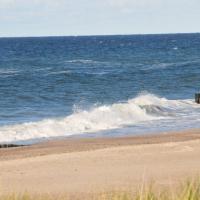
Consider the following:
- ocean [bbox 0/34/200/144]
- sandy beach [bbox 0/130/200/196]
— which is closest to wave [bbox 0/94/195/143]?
ocean [bbox 0/34/200/144]

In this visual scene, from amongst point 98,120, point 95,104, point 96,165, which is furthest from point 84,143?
point 95,104

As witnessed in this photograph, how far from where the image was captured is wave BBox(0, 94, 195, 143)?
2217 centimetres

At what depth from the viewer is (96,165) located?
1381 cm

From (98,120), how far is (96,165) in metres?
11.5

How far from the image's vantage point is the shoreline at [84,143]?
55.1 feet

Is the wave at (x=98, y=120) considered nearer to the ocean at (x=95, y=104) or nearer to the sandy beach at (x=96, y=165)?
the ocean at (x=95, y=104)

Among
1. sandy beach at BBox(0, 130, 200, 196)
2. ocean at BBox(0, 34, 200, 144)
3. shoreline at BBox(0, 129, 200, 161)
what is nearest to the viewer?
sandy beach at BBox(0, 130, 200, 196)

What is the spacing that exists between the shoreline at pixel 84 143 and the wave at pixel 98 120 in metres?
1.92

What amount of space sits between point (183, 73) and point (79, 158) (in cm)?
3571

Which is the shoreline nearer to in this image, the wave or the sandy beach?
the sandy beach

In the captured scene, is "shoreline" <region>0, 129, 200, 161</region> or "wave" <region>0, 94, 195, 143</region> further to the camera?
"wave" <region>0, 94, 195, 143</region>

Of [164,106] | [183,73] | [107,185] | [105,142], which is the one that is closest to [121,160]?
[107,185]

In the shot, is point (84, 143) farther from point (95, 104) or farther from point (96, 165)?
point (95, 104)

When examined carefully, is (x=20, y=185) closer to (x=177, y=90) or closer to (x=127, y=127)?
(x=127, y=127)
